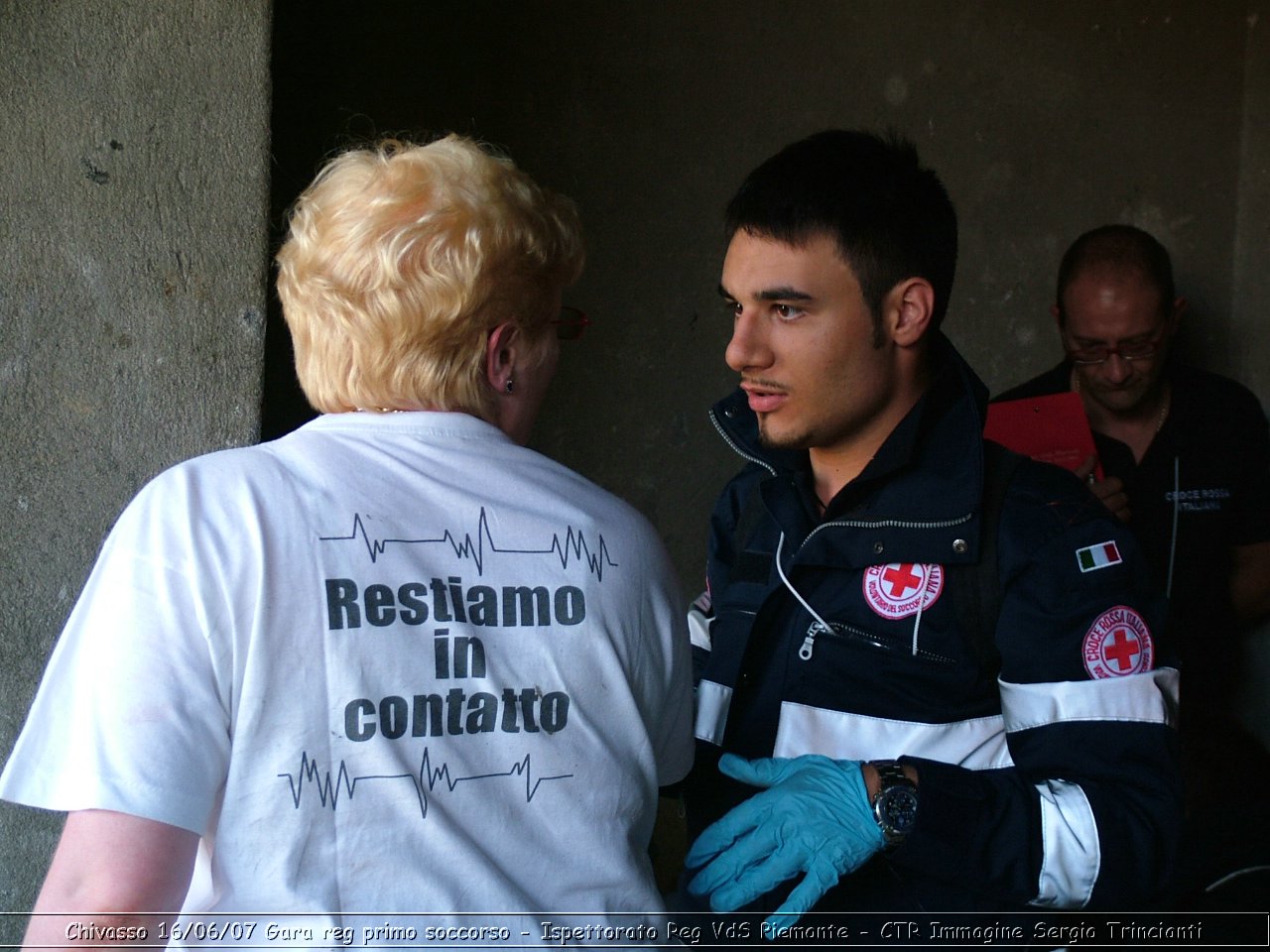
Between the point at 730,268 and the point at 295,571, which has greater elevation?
the point at 730,268

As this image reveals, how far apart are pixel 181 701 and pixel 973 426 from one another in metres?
1.13

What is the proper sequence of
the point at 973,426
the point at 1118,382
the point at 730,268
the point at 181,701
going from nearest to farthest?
the point at 181,701
the point at 973,426
the point at 730,268
the point at 1118,382

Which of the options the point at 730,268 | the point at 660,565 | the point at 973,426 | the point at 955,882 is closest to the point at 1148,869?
the point at 955,882

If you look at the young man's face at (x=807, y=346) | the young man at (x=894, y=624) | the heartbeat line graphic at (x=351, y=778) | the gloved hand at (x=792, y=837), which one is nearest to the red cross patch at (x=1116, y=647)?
the young man at (x=894, y=624)

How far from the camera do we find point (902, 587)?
1698 mm

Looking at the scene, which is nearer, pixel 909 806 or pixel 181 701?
pixel 181 701

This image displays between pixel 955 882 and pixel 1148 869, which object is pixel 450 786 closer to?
pixel 955 882

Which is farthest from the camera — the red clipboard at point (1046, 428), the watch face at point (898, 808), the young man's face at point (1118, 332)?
the young man's face at point (1118, 332)

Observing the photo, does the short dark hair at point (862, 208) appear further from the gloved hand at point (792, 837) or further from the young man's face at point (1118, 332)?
the young man's face at point (1118, 332)

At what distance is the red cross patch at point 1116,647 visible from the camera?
1.55 metres

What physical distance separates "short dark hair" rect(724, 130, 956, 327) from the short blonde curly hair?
1.91 ft

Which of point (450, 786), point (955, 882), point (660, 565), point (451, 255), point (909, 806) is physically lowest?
point (955, 882)

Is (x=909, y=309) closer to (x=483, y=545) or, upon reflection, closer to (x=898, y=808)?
(x=898, y=808)

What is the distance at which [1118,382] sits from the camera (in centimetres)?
305
